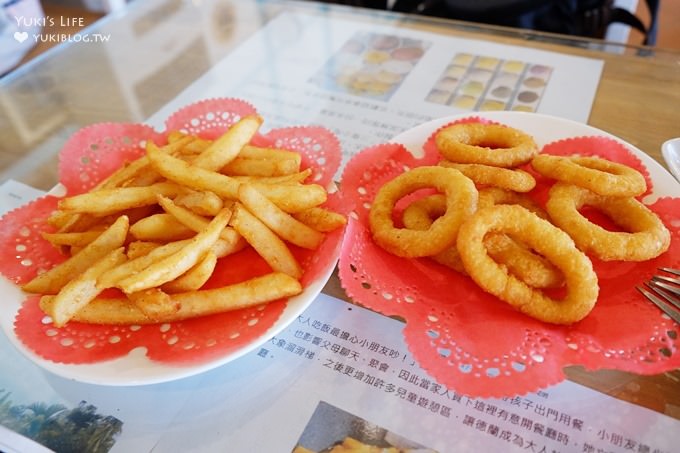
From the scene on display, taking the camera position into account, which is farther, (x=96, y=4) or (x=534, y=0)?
(x=96, y=4)

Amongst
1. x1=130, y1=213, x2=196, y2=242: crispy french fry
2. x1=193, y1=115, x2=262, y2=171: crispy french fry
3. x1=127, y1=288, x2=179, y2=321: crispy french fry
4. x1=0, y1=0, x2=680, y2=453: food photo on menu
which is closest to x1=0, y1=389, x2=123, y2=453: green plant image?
x1=0, y1=0, x2=680, y2=453: food photo on menu

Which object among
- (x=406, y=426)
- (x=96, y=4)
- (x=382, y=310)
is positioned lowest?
(x=96, y=4)

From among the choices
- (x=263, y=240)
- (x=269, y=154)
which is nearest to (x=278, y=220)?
(x=263, y=240)

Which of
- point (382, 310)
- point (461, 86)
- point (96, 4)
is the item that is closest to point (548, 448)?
point (382, 310)

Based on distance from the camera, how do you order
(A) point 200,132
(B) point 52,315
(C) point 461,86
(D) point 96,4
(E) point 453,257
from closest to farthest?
(B) point 52,315 < (E) point 453,257 < (A) point 200,132 < (C) point 461,86 < (D) point 96,4

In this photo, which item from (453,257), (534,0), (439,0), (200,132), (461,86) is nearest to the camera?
(453,257)

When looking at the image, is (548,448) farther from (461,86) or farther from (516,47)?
(516,47)

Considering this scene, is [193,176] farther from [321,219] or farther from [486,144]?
[486,144]

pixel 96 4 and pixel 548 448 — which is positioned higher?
pixel 548 448
